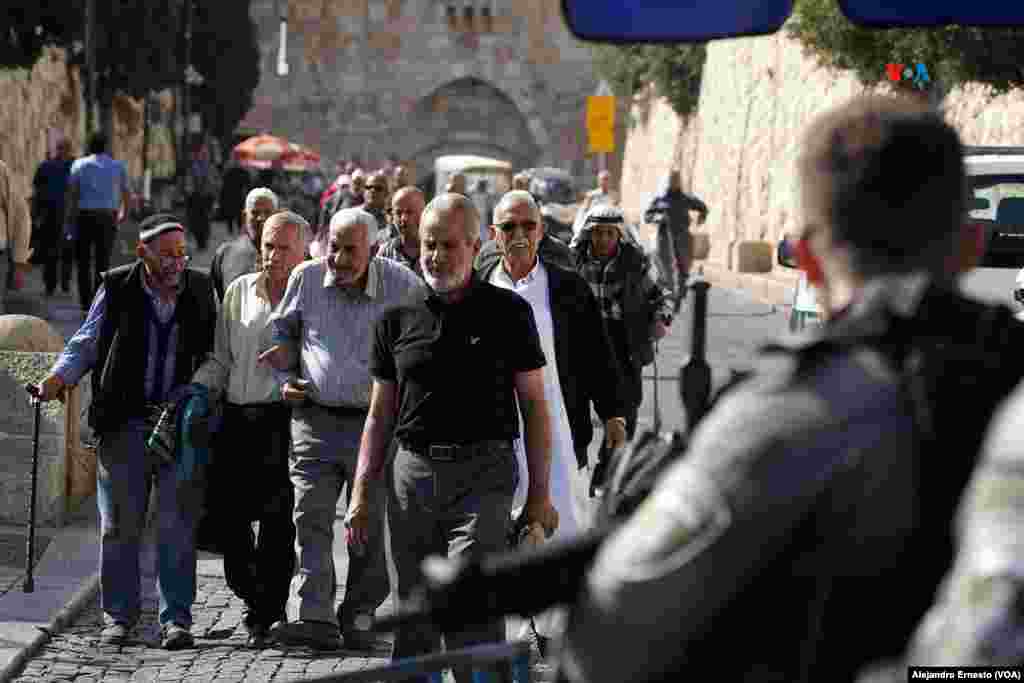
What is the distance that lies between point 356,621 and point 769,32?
364 centimetres

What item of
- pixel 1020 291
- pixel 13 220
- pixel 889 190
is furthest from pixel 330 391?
pixel 13 220

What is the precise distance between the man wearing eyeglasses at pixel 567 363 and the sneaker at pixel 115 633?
1588 millimetres

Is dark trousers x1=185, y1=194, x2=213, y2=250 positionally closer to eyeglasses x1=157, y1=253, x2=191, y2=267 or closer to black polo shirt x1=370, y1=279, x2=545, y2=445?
eyeglasses x1=157, y1=253, x2=191, y2=267

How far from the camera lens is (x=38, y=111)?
37.3 metres

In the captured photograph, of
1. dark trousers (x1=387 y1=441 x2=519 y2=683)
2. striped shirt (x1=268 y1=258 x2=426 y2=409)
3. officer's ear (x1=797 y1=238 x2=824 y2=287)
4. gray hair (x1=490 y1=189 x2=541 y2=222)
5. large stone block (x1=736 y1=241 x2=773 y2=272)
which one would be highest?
officer's ear (x1=797 y1=238 x2=824 y2=287)

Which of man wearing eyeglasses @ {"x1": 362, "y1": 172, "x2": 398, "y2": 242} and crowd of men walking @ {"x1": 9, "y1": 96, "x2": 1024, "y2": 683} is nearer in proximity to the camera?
crowd of men walking @ {"x1": 9, "y1": 96, "x2": 1024, "y2": 683}

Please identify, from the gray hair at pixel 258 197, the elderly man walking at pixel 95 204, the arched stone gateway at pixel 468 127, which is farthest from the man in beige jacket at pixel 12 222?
the arched stone gateway at pixel 468 127

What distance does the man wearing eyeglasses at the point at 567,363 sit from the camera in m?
7.73

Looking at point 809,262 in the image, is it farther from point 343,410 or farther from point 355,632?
point 355,632

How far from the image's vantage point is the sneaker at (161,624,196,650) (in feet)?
27.1

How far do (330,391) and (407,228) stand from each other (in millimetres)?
3177

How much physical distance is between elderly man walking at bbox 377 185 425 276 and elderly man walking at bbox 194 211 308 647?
2260mm

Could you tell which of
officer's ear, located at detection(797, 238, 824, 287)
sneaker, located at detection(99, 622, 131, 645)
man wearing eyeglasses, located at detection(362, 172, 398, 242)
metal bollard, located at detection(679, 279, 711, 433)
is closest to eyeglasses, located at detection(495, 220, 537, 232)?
sneaker, located at detection(99, 622, 131, 645)

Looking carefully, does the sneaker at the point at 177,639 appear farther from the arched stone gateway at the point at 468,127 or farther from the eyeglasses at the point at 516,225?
the arched stone gateway at the point at 468,127
